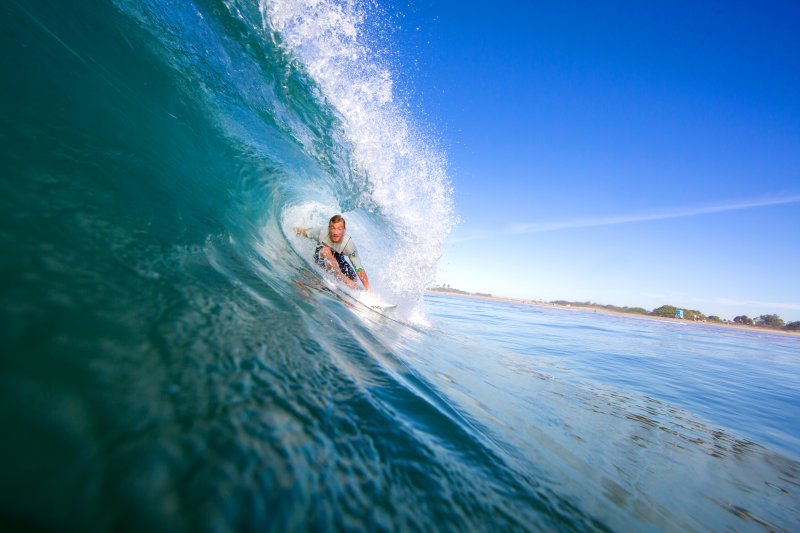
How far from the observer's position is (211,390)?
1.13 m

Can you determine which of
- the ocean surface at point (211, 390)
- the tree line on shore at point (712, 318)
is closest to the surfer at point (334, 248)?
the ocean surface at point (211, 390)

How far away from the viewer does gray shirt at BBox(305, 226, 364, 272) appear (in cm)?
677

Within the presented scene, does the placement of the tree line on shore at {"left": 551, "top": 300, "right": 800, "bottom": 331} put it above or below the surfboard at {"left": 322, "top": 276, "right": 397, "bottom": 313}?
above

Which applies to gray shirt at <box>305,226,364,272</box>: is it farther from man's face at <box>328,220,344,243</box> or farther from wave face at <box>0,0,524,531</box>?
wave face at <box>0,0,524,531</box>

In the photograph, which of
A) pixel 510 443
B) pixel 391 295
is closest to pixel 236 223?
pixel 510 443

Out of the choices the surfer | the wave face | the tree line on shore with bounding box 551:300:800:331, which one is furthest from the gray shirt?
the tree line on shore with bounding box 551:300:800:331

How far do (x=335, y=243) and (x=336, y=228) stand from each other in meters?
0.39

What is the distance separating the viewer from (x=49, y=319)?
3.39 ft

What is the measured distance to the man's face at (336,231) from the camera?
6.42 m

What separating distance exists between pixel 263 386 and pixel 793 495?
383cm

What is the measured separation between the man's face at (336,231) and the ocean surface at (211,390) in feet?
5.39

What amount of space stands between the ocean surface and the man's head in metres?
1.63

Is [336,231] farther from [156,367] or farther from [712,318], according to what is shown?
[712,318]

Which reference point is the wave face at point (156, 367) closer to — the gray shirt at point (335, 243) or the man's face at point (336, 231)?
the man's face at point (336, 231)
